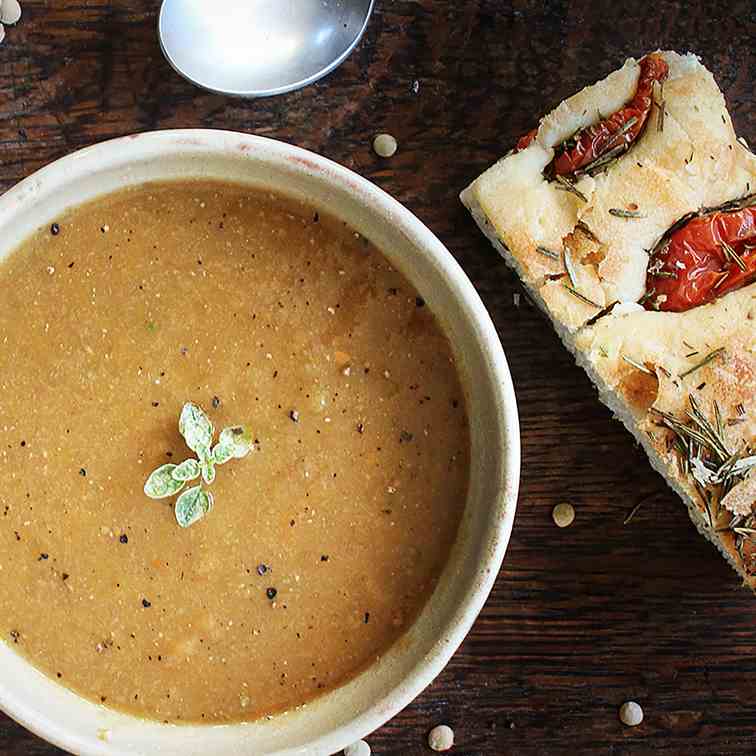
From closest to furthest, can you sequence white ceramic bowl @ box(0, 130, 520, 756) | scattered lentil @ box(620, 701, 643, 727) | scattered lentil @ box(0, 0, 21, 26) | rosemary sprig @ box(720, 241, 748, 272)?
1. white ceramic bowl @ box(0, 130, 520, 756)
2. rosemary sprig @ box(720, 241, 748, 272)
3. scattered lentil @ box(0, 0, 21, 26)
4. scattered lentil @ box(620, 701, 643, 727)

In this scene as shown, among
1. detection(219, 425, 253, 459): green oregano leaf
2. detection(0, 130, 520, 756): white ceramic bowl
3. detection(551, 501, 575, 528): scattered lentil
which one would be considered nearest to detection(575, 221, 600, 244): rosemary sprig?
detection(0, 130, 520, 756): white ceramic bowl

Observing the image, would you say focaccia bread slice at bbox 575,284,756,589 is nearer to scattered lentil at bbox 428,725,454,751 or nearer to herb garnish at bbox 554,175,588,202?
herb garnish at bbox 554,175,588,202

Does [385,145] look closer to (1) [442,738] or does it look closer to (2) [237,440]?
(2) [237,440]

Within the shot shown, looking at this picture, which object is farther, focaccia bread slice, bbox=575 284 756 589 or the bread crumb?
the bread crumb

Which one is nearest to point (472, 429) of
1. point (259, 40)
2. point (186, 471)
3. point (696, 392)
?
point (696, 392)

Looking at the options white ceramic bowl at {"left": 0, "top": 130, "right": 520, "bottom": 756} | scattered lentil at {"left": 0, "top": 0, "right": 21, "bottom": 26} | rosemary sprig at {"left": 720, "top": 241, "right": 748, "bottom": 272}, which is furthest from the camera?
scattered lentil at {"left": 0, "top": 0, "right": 21, "bottom": 26}

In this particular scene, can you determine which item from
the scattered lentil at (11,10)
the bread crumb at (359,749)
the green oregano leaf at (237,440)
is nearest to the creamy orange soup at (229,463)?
the green oregano leaf at (237,440)
